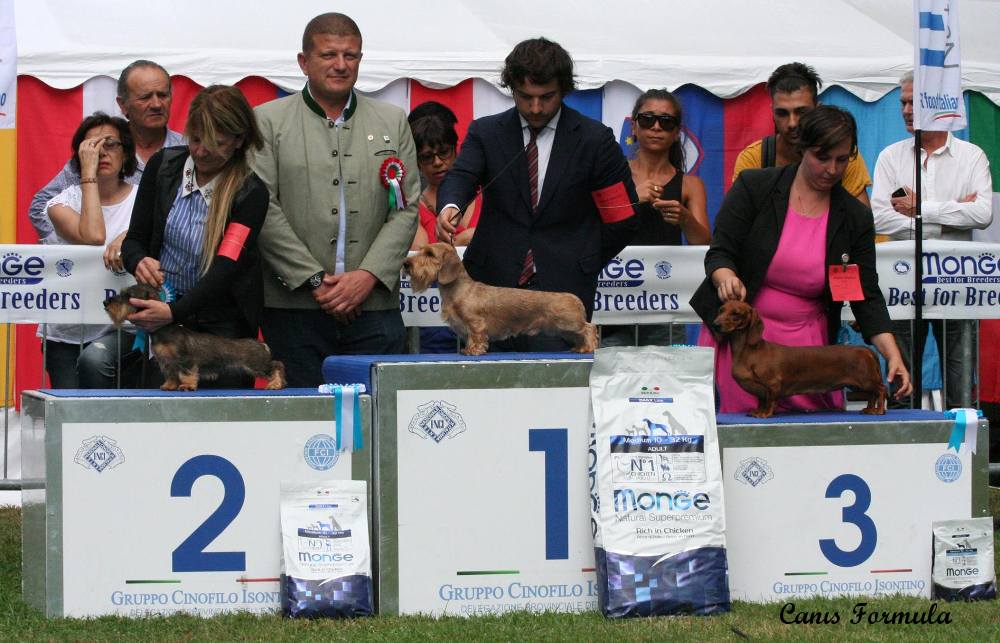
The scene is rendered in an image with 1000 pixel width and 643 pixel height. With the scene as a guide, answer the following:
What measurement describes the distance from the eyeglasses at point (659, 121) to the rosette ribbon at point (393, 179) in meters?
1.71

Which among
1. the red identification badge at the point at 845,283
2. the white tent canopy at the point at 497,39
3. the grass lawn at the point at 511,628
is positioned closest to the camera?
the grass lawn at the point at 511,628

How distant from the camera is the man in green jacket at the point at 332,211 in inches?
180

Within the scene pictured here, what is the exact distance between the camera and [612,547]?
12.7 ft

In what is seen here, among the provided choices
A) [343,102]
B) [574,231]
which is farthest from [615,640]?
[343,102]

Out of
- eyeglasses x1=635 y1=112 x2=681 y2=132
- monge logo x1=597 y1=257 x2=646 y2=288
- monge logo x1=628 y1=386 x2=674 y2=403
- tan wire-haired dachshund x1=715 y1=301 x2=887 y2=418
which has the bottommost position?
monge logo x1=628 y1=386 x2=674 y2=403

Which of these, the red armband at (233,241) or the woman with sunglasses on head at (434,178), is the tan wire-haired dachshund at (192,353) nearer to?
the red armband at (233,241)

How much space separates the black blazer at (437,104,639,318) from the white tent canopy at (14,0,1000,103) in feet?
10.7

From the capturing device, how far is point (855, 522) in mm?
4129

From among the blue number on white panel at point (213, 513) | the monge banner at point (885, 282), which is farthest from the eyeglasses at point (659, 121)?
the blue number on white panel at point (213, 513)

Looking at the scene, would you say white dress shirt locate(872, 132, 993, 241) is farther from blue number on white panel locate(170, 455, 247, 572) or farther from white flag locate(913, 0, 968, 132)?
blue number on white panel locate(170, 455, 247, 572)

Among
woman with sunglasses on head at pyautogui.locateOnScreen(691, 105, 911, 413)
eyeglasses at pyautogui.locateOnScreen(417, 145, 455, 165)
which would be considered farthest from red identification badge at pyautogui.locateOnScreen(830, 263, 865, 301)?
eyeglasses at pyautogui.locateOnScreen(417, 145, 455, 165)

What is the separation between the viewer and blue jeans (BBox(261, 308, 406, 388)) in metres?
4.62

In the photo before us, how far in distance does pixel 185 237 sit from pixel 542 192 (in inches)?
48.4

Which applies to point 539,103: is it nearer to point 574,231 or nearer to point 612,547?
point 574,231
